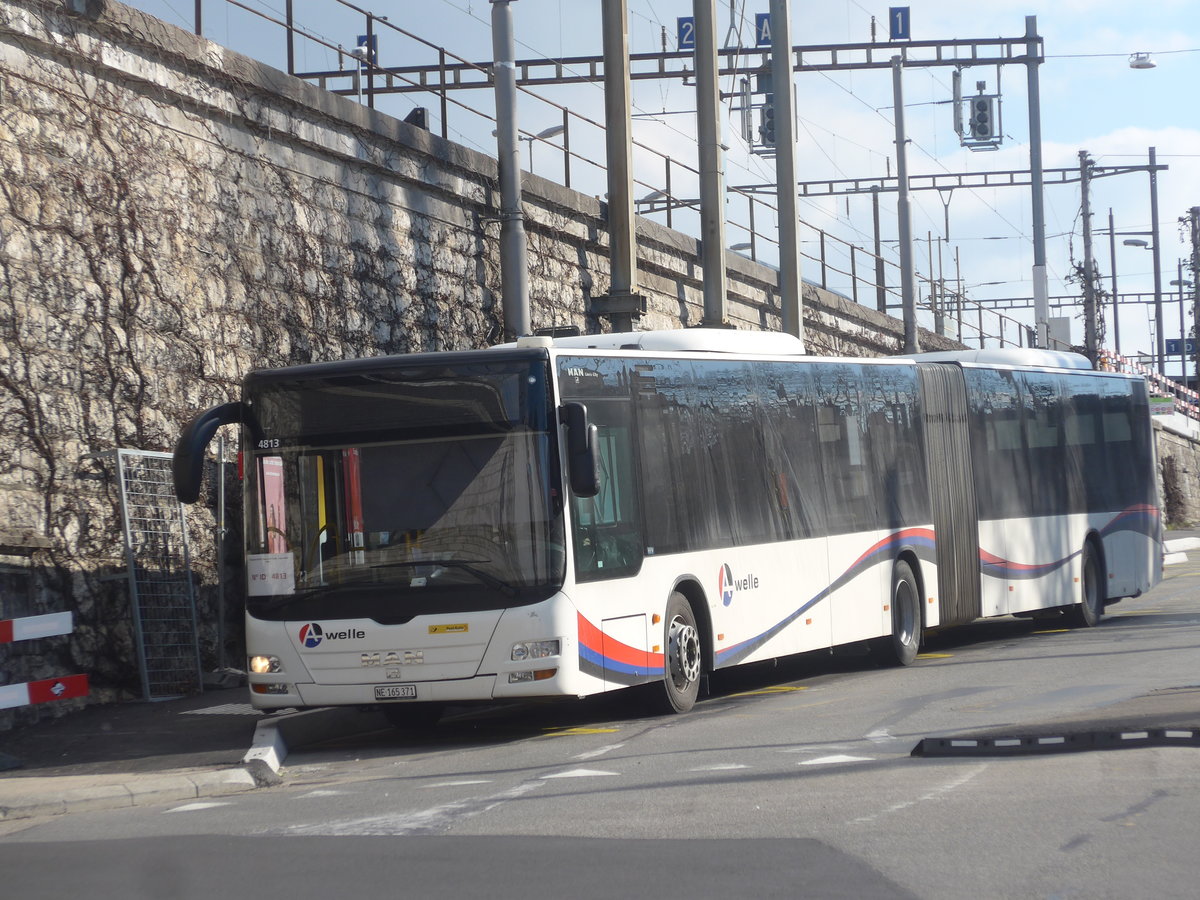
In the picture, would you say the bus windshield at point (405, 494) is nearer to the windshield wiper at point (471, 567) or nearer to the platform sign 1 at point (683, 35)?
the windshield wiper at point (471, 567)

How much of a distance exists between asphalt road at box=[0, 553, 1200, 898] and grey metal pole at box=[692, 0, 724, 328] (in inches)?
475

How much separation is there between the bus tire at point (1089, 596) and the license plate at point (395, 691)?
11489mm

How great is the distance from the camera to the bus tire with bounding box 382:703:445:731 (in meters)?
12.8

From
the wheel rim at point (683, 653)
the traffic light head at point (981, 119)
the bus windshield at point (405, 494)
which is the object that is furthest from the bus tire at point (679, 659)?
the traffic light head at point (981, 119)

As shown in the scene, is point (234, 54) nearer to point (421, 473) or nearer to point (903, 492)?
point (421, 473)

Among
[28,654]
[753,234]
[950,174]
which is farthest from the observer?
[950,174]

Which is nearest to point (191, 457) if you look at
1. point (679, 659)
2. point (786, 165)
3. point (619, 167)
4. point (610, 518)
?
point (610, 518)

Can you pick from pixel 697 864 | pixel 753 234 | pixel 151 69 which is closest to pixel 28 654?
pixel 151 69

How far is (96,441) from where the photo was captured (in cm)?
1393

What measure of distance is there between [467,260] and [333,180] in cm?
286

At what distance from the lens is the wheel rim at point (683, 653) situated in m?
12.6

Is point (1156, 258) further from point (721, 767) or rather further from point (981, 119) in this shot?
point (721, 767)

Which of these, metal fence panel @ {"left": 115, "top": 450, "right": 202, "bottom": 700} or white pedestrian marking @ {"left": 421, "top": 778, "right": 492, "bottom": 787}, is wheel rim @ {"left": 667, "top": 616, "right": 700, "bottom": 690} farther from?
metal fence panel @ {"left": 115, "top": 450, "right": 202, "bottom": 700}

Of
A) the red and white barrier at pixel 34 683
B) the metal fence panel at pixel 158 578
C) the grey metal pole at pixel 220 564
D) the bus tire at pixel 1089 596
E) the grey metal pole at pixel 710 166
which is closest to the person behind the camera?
the red and white barrier at pixel 34 683
